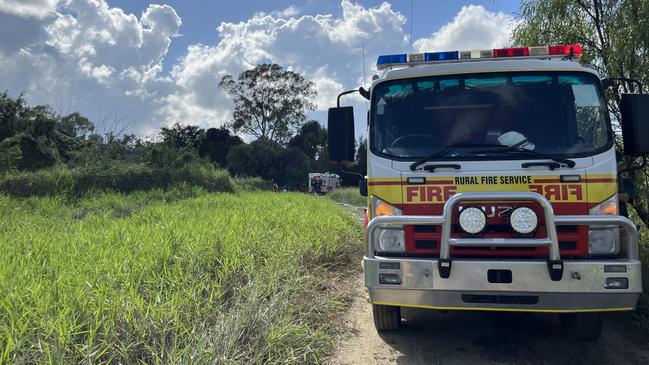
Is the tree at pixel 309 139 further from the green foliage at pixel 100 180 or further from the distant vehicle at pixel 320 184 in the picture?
the green foliage at pixel 100 180

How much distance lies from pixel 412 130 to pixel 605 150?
153 centimetres

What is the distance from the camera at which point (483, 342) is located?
411 cm

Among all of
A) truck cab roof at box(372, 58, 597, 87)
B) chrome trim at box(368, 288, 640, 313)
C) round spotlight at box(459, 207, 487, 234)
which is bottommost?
chrome trim at box(368, 288, 640, 313)

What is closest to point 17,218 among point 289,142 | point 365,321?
point 365,321

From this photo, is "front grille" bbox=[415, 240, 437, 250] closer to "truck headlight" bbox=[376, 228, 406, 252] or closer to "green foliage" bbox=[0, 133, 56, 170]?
"truck headlight" bbox=[376, 228, 406, 252]

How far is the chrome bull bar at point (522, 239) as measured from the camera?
3.32 metres

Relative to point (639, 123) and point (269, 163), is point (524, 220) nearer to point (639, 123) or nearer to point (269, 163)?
point (639, 123)

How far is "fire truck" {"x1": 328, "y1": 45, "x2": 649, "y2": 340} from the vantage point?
11.1ft

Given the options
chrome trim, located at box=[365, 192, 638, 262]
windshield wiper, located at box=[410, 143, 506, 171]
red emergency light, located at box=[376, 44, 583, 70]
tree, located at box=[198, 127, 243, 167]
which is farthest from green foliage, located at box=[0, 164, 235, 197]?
tree, located at box=[198, 127, 243, 167]

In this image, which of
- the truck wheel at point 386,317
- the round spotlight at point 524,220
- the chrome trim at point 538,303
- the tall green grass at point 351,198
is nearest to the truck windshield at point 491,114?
the round spotlight at point 524,220

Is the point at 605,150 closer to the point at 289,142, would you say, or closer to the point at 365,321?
the point at 365,321

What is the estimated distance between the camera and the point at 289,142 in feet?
160

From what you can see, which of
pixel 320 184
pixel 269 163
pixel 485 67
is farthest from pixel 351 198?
pixel 485 67

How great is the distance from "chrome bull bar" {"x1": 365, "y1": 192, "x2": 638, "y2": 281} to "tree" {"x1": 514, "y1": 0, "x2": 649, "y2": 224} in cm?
324
